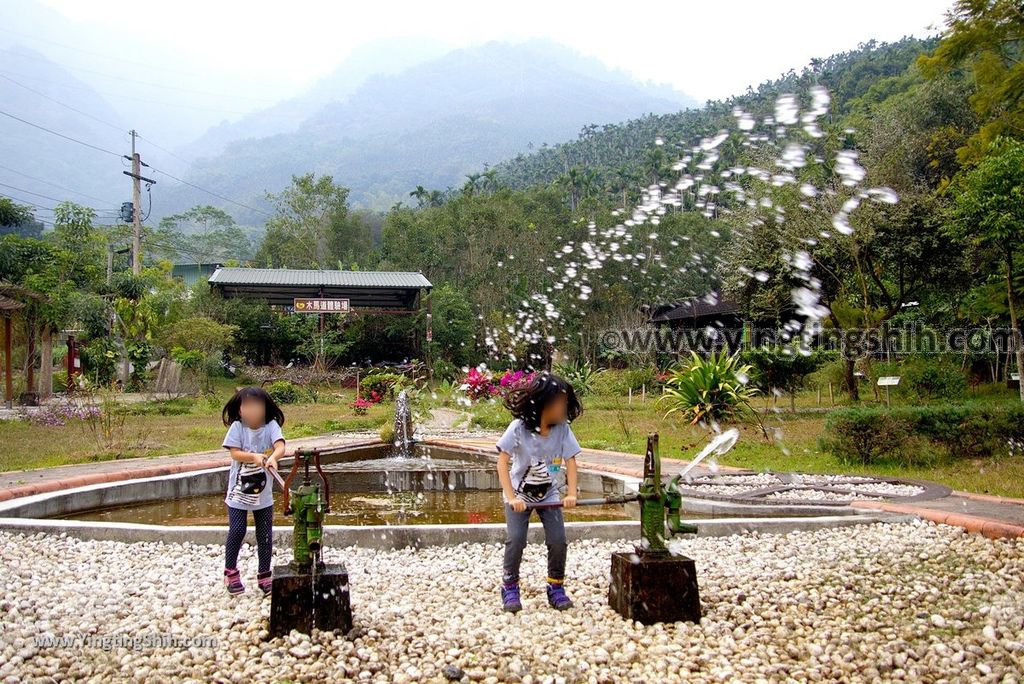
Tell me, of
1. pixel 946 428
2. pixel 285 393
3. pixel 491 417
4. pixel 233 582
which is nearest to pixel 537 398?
pixel 233 582

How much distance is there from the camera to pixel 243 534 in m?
3.98

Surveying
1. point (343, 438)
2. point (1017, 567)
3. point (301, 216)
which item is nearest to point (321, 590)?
point (1017, 567)

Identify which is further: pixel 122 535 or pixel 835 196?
pixel 835 196

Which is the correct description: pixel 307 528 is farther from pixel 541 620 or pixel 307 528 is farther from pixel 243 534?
pixel 541 620

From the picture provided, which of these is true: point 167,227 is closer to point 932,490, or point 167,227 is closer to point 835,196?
point 835,196

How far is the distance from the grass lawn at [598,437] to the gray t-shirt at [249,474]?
5.70 metres

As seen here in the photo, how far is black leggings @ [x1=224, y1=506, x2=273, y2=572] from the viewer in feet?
12.9

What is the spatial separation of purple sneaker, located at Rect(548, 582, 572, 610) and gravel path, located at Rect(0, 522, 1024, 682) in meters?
0.07

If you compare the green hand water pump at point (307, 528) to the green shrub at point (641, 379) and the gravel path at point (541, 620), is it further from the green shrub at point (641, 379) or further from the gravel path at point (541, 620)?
the green shrub at point (641, 379)

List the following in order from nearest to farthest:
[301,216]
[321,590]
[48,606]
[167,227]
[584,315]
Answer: [321,590]
[48,606]
[584,315]
[301,216]
[167,227]

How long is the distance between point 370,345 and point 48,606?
85.0ft

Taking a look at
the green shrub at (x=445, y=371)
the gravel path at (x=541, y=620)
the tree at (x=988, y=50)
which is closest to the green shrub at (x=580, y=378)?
the green shrub at (x=445, y=371)

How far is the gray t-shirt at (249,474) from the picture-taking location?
3.92 m

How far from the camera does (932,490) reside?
649 centimetres
